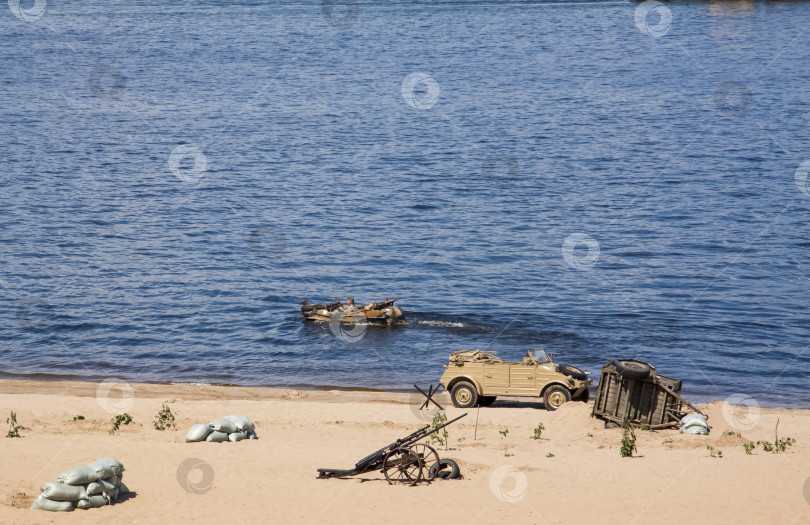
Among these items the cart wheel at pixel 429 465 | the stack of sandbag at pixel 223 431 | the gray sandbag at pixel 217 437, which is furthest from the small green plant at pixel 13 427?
the cart wheel at pixel 429 465

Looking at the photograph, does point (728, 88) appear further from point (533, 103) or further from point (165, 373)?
point (165, 373)

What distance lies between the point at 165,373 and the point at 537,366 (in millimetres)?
15887

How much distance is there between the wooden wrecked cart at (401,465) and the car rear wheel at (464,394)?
645cm

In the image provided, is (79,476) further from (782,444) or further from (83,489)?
(782,444)

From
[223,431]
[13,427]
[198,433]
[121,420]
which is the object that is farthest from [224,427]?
[13,427]

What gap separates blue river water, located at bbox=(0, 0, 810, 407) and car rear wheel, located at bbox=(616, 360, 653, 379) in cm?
859

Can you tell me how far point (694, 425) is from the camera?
24328 mm

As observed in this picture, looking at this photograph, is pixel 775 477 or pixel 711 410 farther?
pixel 711 410

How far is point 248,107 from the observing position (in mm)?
77062

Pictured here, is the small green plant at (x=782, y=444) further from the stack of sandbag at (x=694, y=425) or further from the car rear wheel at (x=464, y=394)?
the car rear wheel at (x=464, y=394)

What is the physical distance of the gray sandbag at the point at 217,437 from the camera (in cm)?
2373

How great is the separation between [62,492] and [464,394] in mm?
12967

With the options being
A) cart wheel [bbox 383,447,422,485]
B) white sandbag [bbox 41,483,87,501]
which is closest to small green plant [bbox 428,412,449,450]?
cart wheel [bbox 383,447,422,485]

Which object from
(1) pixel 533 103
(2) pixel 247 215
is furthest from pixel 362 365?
(1) pixel 533 103
